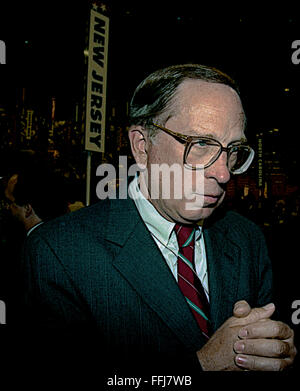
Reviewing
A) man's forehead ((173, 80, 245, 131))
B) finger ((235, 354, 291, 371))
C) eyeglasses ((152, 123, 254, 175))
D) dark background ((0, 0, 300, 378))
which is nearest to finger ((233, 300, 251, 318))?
finger ((235, 354, 291, 371))

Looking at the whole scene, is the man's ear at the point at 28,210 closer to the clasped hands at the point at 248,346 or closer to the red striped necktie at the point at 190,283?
the red striped necktie at the point at 190,283

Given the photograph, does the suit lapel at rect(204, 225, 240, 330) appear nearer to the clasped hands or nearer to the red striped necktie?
the red striped necktie

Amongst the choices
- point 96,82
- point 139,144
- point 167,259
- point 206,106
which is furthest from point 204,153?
point 96,82

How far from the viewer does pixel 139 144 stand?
4.01 feet

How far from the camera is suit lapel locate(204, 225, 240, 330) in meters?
1.12

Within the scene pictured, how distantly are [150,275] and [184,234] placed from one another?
10.3 inches

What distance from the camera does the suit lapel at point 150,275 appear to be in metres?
0.98

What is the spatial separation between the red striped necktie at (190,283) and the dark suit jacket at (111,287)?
40mm

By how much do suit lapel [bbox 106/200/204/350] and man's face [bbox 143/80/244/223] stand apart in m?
0.17

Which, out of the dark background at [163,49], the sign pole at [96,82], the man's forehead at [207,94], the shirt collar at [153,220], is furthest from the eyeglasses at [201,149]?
the dark background at [163,49]

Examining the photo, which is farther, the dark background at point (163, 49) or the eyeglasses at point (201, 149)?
the dark background at point (163, 49)

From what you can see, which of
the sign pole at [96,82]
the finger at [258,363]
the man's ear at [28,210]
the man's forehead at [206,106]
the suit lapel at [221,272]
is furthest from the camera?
the sign pole at [96,82]

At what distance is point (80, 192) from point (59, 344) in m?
6.91
